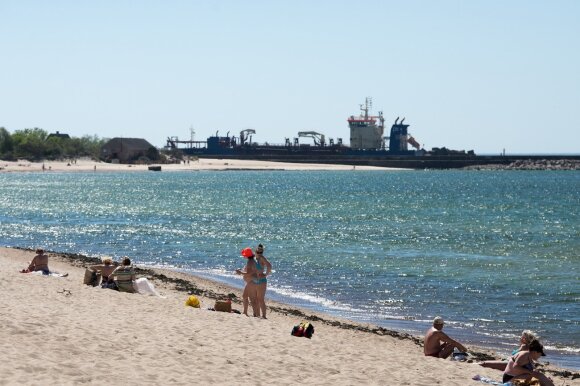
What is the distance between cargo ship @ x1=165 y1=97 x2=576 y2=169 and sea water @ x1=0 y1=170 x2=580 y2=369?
89.5 metres

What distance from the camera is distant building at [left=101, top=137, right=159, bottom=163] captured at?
14505cm

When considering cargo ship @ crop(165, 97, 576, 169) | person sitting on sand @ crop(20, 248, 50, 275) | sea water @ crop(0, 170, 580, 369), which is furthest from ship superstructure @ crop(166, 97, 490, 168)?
person sitting on sand @ crop(20, 248, 50, 275)

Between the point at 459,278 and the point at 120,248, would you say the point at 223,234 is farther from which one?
the point at 459,278

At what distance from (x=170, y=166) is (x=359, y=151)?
34149mm

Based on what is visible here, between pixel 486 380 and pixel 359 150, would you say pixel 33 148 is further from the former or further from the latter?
pixel 486 380

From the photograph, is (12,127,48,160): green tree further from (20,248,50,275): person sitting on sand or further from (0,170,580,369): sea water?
(20,248,50,275): person sitting on sand

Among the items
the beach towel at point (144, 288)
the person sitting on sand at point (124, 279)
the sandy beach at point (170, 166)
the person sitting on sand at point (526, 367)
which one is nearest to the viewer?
the person sitting on sand at point (526, 367)

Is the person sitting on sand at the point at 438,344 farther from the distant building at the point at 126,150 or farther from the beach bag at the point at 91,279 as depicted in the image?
the distant building at the point at 126,150

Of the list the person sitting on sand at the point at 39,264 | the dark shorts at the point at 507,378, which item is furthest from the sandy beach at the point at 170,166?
the dark shorts at the point at 507,378

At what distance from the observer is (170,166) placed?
A: 149750 mm

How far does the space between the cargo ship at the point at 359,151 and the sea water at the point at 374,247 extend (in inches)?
3523

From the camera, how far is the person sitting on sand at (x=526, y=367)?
11.4m

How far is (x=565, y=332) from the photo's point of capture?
18.4 metres

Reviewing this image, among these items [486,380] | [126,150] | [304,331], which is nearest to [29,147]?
[126,150]
